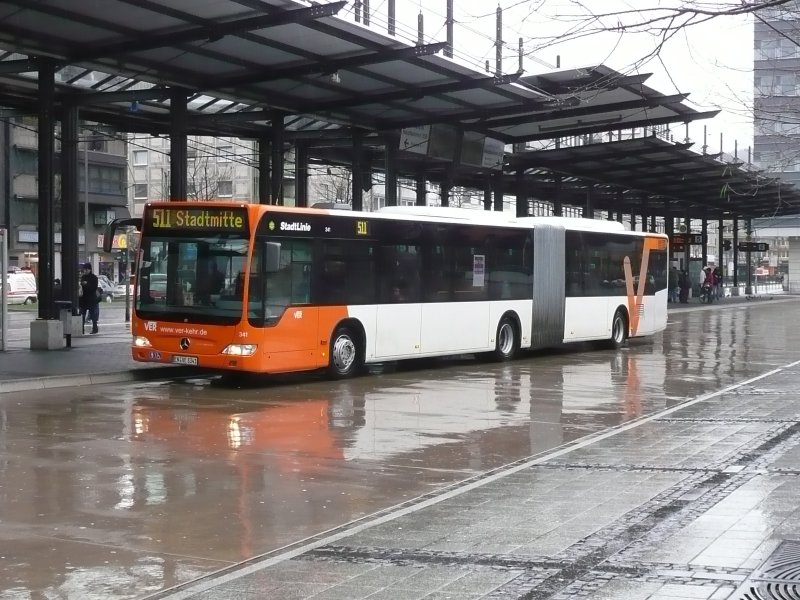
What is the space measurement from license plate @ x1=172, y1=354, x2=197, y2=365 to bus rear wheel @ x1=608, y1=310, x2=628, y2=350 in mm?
13669

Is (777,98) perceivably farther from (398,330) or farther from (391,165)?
(391,165)

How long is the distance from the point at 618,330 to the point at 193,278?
14.0m

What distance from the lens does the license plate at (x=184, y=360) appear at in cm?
1773

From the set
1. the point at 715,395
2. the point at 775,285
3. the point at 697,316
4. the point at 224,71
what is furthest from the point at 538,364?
the point at 775,285

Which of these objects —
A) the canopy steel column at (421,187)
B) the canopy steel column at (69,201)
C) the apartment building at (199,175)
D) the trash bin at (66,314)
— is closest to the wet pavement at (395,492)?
the trash bin at (66,314)

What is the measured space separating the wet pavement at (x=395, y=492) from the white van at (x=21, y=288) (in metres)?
45.6

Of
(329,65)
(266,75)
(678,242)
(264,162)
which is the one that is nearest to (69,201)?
(266,75)

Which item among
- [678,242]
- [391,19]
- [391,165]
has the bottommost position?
[678,242]

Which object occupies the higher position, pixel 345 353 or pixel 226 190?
pixel 226 190

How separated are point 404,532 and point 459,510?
0.89m

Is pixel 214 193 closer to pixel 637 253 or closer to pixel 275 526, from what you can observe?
pixel 637 253

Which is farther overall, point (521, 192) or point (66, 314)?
point (521, 192)

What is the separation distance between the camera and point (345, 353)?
19531 millimetres

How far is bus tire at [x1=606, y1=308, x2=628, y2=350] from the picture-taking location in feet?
93.2
